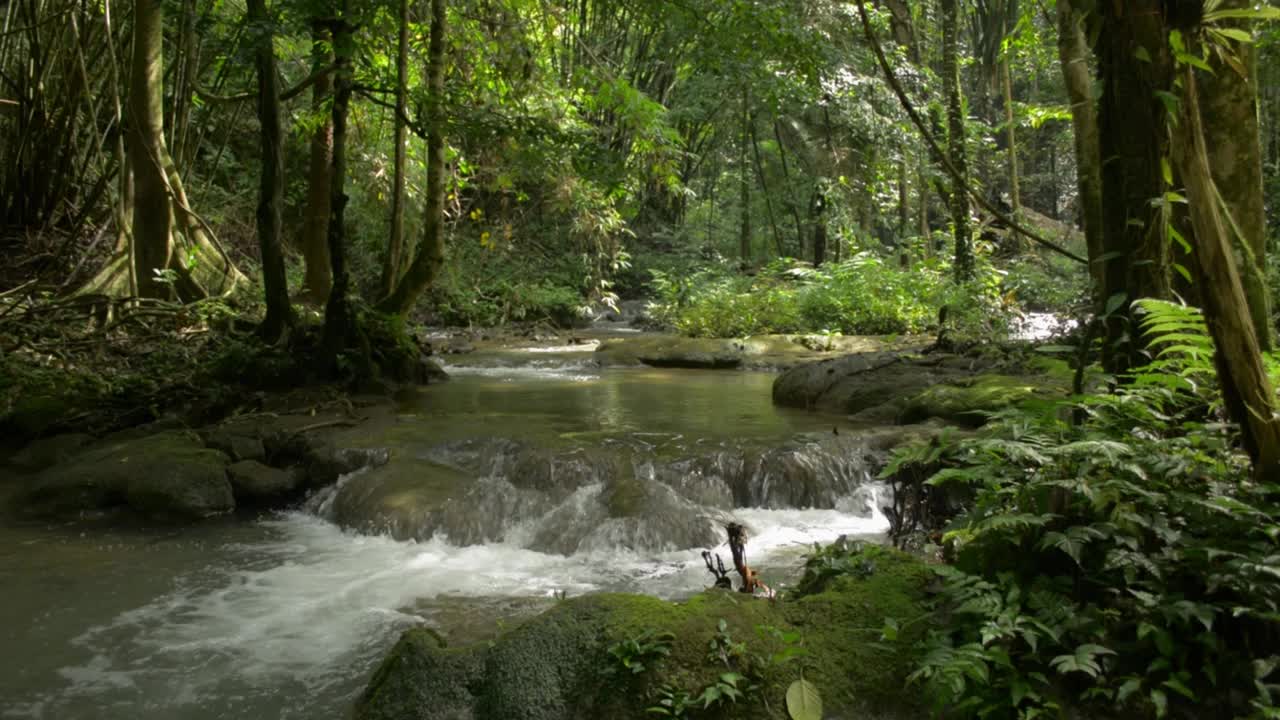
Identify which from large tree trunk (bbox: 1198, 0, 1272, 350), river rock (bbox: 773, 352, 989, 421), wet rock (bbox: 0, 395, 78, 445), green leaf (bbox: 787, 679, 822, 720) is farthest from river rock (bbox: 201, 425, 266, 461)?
large tree trunk (bbox: 1198, 0, 1272, 350)

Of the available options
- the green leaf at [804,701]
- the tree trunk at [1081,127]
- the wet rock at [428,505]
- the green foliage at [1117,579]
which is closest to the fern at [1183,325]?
the green foliage at [1117,579]

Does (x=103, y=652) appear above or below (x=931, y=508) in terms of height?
below

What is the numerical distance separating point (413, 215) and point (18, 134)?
17.6ft

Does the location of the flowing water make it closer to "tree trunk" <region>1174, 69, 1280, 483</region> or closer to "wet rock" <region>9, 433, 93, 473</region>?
"wet rock" <region>9, 433, 93, 473</region>

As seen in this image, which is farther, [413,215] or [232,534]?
[413,215]

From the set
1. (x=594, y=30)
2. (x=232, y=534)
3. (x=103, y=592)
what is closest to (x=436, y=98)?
(x=232, y=534)

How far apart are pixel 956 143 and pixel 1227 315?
33.3 feet

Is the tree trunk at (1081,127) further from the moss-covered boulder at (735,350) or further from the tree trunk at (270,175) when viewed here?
the tree trunk at (270,175)

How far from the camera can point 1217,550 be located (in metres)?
2.13

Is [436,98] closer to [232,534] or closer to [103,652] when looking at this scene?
[232,534]

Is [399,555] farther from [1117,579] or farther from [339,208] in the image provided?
[1117,579]

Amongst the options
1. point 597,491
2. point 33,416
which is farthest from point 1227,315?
point 33,416

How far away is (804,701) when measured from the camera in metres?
2.38

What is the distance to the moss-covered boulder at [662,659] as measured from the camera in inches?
97.4
